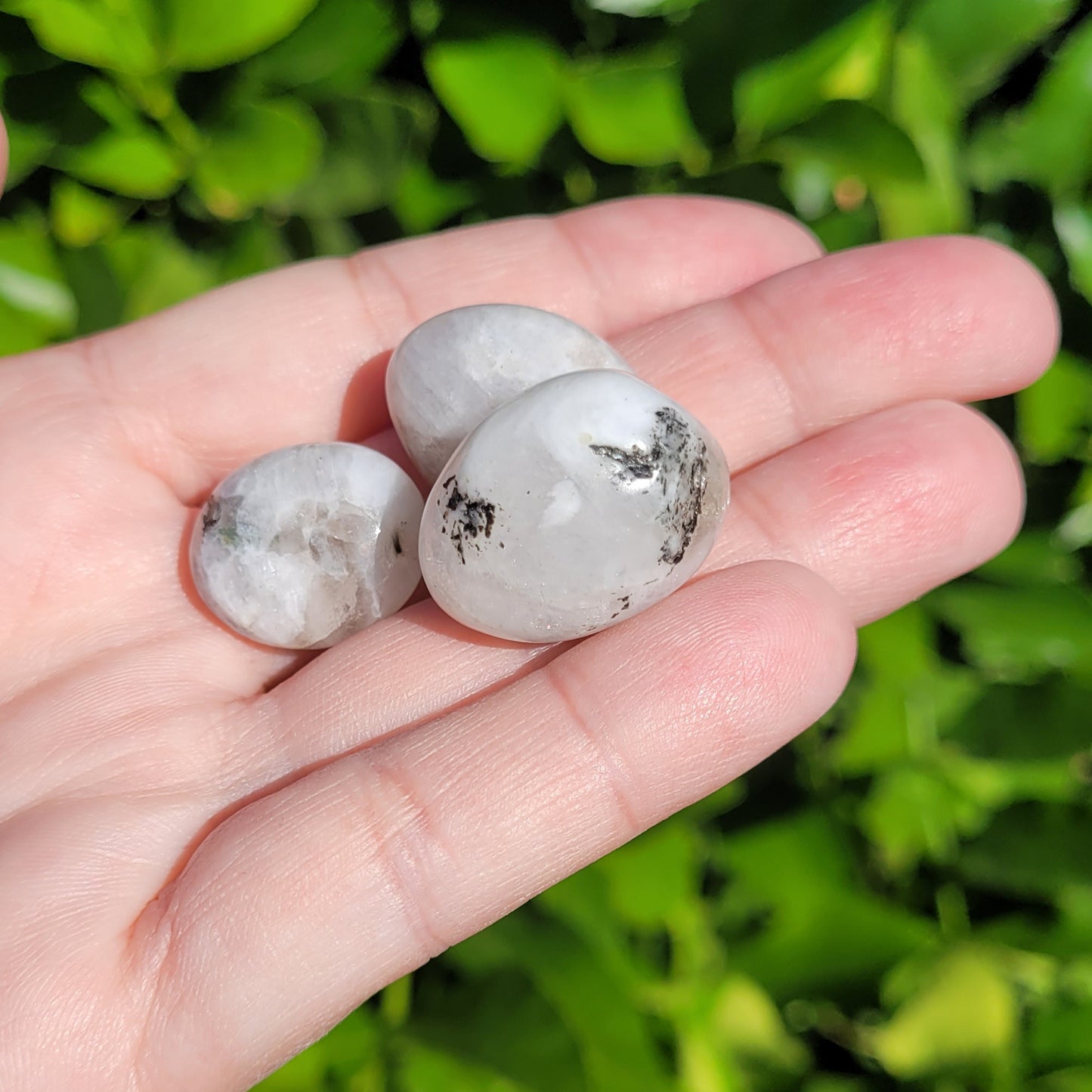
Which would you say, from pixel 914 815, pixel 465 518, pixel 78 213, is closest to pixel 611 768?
pixel 465 518

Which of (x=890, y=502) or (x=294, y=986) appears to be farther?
(x=890, y=502)

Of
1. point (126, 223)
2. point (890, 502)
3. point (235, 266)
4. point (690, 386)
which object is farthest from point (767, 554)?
point (126, 223)

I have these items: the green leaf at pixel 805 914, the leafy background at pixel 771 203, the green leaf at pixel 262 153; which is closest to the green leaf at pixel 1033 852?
the leafy background at pixel 771 203

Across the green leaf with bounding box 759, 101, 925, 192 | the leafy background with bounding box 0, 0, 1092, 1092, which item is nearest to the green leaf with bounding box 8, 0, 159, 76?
the leafy background with bounding box 0, 0, 1092, 1092

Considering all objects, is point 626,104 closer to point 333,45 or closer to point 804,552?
point 333,45

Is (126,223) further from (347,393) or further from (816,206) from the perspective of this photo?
(816,206)

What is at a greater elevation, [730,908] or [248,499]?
[248,499]
